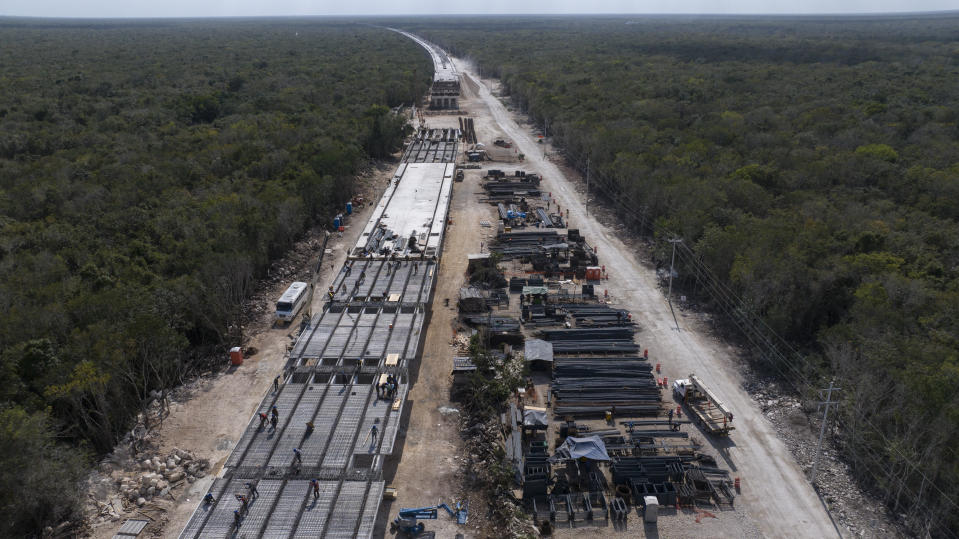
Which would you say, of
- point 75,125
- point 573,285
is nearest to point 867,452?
point 573,285

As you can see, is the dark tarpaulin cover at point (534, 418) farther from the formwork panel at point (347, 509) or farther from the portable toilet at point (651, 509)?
the formwork panel at point (347, 509)

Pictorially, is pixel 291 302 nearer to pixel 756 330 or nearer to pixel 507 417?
pixel 507 417

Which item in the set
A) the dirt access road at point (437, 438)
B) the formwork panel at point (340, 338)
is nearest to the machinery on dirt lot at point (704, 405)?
the dirt access road at point (437, 438)

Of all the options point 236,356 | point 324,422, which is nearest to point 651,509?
point 324,422

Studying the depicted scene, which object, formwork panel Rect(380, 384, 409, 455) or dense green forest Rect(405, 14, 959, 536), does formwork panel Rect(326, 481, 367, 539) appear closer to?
formwork panel Rect(380, 384, 409, 455)

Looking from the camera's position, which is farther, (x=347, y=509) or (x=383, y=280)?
(x=383, y=280)

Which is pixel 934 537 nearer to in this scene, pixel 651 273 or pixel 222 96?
pixel 651 273
